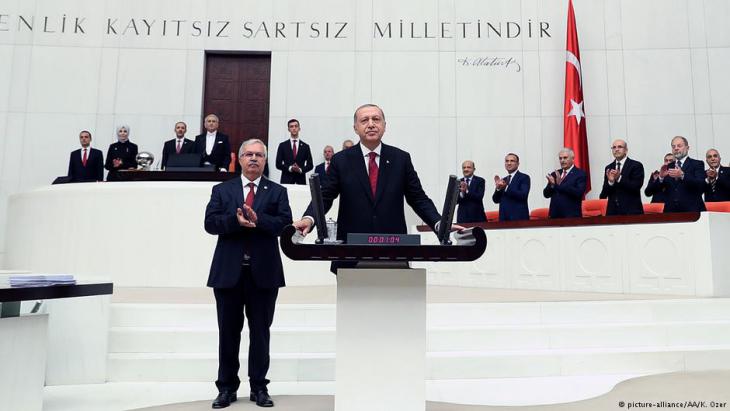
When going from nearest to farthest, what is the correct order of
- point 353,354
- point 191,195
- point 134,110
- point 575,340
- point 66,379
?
point 353,354, point 66,379, point 575,340, point 191,195, point 134,110

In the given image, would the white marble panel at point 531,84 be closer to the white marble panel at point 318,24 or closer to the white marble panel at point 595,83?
the white marble panel at point 595,83

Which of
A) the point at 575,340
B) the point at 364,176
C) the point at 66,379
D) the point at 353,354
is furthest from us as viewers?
the point at 575,340

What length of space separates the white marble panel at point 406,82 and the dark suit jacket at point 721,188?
5317mm

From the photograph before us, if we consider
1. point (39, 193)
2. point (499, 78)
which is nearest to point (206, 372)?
point (39, 193)

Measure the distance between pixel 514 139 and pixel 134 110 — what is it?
761cm

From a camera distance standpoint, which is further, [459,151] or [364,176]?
[459,151]

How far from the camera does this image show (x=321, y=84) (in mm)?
11297

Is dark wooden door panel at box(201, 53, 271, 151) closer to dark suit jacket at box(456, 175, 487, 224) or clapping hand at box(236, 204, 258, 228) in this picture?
dark suit jacket at box(456, 175, 487, 224)

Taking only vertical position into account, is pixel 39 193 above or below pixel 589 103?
below

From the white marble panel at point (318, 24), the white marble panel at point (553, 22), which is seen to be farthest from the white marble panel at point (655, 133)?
the white marble panel at point (318, 24)

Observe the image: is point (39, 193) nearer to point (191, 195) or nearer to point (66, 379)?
point (191, 195)

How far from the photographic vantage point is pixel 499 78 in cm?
1125

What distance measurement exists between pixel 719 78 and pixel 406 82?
6108 millimetres

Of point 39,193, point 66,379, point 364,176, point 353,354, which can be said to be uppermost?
point 39,193
